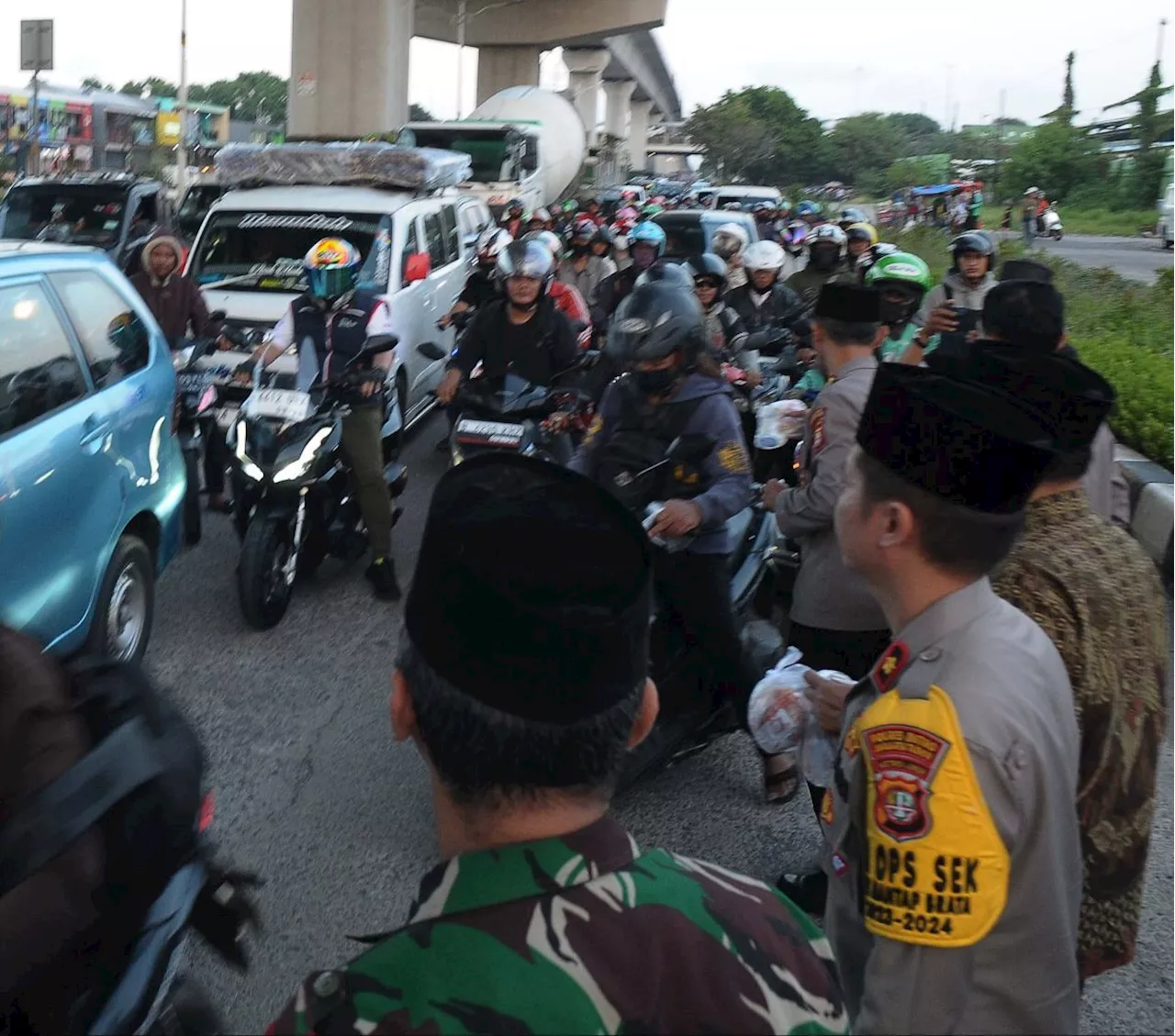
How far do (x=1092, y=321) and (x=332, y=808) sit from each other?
11495mm

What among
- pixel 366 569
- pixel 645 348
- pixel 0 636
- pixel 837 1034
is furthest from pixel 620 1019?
pixel 366 569

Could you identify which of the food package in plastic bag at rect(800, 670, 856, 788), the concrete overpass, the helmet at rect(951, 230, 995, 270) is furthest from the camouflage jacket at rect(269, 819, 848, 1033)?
the concrete overpass

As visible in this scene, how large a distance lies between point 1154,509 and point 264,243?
6890 millimetres

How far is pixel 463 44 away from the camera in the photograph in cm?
4216

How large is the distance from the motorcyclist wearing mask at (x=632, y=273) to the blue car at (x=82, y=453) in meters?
5.28

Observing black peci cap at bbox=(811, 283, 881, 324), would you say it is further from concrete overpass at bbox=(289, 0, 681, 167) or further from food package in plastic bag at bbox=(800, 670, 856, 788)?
concrete overpass at bbox=(289, 0, 681, 167)

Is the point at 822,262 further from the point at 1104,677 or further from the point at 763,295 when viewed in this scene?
the point at 1104,677

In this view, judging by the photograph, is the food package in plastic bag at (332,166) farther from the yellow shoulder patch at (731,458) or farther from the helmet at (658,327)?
the yellow shoulder patch at (731,458)

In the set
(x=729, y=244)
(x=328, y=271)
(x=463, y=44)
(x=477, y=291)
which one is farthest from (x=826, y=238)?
(x=463, y=44)

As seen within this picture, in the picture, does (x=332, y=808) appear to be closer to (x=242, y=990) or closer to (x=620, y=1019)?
(x=242, y=990)

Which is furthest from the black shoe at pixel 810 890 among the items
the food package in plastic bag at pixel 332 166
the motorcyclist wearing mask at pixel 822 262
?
the food package in plastic bag at pixel 332 166

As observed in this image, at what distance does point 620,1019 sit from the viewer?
1.15m

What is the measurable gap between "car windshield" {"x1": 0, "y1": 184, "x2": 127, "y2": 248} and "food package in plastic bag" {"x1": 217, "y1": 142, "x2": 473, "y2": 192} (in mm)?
2793

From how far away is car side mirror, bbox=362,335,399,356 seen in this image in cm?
607
